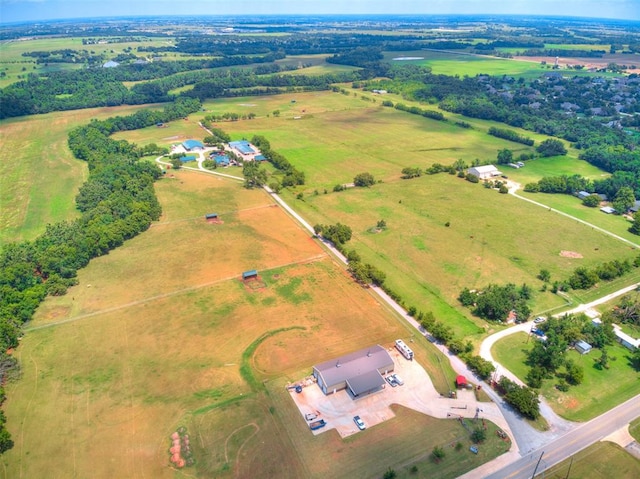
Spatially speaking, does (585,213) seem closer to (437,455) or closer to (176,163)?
(437,455)

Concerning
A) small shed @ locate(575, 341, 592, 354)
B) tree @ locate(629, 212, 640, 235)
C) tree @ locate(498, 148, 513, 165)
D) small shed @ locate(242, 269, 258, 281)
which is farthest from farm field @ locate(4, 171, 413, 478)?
tree @ locate(498, 148, 513, 165)

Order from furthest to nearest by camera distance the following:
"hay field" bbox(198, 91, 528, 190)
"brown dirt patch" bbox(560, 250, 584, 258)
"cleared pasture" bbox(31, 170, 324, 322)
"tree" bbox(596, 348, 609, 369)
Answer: "hay field" bbox(198, 91, 528, 190) < "brown dirt patch" bbox(560, 250, 584, 258) < "cleared pasture" bbox(31, 170, 324, 322) < "tree" bbox(596, 348, 609, 369)

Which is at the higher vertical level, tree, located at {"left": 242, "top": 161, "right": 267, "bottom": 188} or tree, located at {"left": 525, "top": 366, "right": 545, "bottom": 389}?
tree, located at {"left": 242, "top": 161, "right": 267, "bottom": 188}

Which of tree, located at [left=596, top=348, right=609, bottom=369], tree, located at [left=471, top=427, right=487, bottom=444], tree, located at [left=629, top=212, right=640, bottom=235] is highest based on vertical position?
tree, located at [left=629, top=212, right=640, bottom=235]

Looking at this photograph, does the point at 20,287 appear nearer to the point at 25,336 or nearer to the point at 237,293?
the point at 25,336

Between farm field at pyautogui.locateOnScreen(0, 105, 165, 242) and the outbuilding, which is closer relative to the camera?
the outbuilding

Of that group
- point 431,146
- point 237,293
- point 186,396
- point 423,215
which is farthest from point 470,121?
point 186,396

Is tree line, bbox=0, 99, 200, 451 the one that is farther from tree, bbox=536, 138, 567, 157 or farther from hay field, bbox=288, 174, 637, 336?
tree, bbox=536, 138, 567, 157
